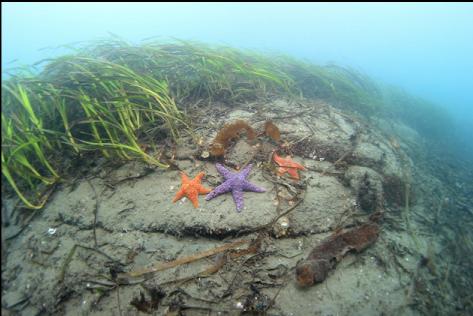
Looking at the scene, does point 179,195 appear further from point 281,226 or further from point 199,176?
point 281,226

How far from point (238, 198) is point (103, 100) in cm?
292

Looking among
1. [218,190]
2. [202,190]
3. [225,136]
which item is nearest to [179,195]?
[202,190]

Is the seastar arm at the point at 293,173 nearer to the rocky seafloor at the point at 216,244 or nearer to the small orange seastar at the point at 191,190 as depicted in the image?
the rocky seafloor at the point at 216,244

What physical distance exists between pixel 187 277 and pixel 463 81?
62.4 metres

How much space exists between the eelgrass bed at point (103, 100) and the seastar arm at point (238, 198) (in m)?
1.31

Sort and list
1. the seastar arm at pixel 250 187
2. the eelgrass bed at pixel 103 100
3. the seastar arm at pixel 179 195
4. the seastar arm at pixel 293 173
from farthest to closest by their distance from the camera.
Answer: the seastar arm at pixel 293 173, the seastar arm at pixel 250 187, the seastar arm at pixel 179 195, the eelgrass bed at pixel 103 100

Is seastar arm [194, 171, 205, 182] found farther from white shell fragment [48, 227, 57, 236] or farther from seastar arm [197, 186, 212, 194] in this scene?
white shell fragment [48, 227, 57, 236]

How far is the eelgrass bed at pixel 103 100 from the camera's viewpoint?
11.2 ft

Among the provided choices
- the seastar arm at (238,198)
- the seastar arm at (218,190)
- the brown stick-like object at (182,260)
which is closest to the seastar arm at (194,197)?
the seastar arm at (218,190)

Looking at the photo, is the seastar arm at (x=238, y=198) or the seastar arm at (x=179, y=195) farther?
the seastar arm at (x=179, y=195)

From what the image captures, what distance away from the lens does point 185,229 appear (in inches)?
134

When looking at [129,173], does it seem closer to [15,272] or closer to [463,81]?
[15,272]

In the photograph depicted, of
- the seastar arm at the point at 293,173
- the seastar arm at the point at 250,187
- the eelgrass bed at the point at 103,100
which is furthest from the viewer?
the seastar arm at the point at 293,173

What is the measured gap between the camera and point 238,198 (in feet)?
11.9
